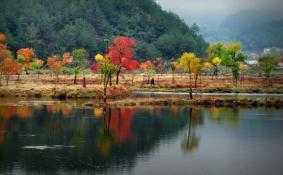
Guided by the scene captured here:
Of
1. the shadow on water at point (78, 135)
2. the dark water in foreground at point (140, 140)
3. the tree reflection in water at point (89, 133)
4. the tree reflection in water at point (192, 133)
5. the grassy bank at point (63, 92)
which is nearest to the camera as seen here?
the dark water in foreground at point (140, 140)

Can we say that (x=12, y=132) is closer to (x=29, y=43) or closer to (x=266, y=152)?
(x=266, y=152)

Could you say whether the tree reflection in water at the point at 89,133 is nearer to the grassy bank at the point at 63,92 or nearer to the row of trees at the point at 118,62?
the grassy bank at the point at 63,92

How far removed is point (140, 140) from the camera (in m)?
51.1

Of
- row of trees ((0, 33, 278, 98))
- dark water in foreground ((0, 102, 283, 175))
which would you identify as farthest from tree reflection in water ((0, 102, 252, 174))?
row of trees ((0, 33, 278, 98))

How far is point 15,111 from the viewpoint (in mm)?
68375

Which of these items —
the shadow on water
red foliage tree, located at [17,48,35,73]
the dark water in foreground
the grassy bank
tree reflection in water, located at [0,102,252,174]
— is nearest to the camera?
the dark water in foreground

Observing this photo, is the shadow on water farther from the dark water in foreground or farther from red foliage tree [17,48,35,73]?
red foliage tree [17,48,35,73]

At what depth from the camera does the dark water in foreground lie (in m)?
39.7

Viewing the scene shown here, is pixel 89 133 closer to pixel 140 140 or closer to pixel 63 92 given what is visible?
pixel 140 140

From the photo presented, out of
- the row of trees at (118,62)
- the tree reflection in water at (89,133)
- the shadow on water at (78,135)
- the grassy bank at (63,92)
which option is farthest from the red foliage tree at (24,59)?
the shadow on water at (78,135)

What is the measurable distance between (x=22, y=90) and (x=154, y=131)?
42169 millimetres

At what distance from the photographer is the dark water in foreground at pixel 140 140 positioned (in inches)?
1561

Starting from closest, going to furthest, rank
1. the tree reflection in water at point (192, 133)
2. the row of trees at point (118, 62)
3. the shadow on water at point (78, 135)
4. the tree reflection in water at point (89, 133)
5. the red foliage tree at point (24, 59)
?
1. the shadow on water at point (78, 135)
2. the tree reflection in water at point (89, 133)
3. the tree reflection in water at point (192, 133)
4. the row of trees at point (118, 62)
5. the red foliage tree at point (24, 59)

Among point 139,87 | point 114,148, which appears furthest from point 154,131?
point 139,87
